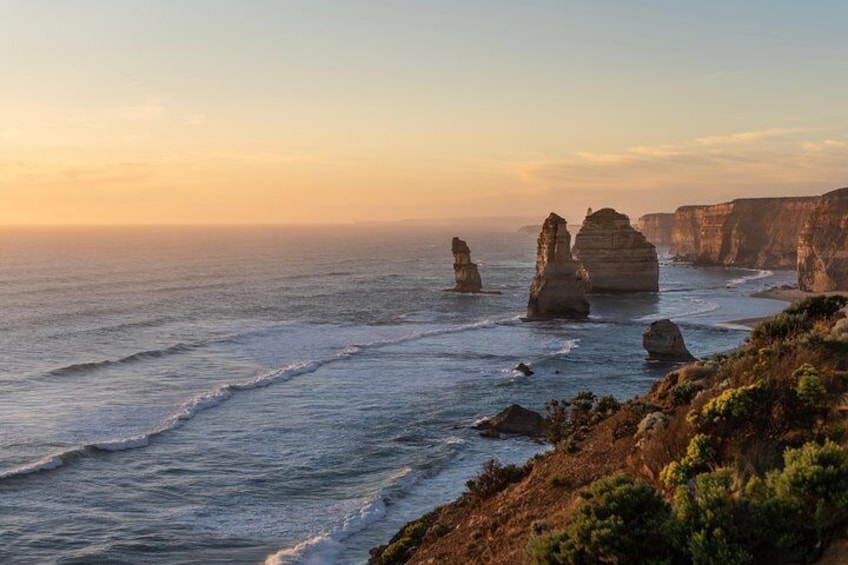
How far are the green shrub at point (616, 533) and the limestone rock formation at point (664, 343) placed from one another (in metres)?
43.6

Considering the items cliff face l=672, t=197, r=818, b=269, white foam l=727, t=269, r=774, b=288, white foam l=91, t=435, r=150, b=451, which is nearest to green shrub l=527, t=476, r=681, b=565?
white foam l=91, t=435, r=150, b=451

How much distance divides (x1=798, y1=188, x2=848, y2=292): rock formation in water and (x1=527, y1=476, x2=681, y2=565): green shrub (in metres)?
93.0

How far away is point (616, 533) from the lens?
10859mm

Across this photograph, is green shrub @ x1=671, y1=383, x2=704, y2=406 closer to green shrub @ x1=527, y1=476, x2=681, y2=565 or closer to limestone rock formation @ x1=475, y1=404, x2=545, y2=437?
green shrub @ x1=527, y1=476, x2=681, y2=565

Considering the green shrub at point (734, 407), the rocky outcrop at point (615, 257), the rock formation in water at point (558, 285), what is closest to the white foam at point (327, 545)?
the green shrub at point (734, 407)

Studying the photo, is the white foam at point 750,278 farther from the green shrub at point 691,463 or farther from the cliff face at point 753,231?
the green shrub at point 691,463

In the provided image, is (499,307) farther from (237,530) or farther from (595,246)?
(237,530)

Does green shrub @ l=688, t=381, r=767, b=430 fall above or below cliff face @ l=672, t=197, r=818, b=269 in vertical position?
below

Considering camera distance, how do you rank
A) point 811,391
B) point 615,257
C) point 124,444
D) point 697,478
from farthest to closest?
point 615,257 < point 124,444 < point 811,391 < point 697,478

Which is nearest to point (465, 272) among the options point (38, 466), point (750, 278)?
point (750, 278)

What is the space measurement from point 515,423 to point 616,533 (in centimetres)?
2551

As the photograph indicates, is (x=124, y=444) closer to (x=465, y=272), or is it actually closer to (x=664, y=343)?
(x=664, y=343)

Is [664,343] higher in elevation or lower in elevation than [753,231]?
lower

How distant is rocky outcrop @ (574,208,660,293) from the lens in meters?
96.8
